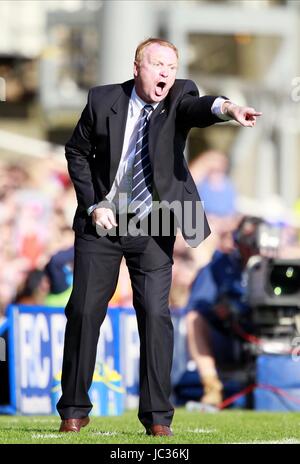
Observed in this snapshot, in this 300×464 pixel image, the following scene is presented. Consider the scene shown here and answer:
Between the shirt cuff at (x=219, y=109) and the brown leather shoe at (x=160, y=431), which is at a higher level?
the shirt cuff at (x=219, y=109)

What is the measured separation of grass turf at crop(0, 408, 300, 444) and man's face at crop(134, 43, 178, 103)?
1528 mm

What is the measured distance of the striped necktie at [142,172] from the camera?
253 inches

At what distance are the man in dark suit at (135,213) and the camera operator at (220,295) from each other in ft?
14.5

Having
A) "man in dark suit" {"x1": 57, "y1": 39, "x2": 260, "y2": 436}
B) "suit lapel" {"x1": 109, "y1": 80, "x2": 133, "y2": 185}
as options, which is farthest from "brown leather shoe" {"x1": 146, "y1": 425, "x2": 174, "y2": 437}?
"suit lapel" {"x1": 109, "y1": 80, "x2": 133, "y2": 185}

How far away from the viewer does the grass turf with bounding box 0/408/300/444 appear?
6.19 m

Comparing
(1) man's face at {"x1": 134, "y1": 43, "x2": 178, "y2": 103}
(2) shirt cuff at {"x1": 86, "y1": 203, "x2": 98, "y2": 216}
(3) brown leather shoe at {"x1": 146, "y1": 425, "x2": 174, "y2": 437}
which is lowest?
(3) brown leather shoe at {"x1": 146, "y1": 425, "x2": 174, "y2": 437}

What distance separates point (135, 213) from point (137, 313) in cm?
46

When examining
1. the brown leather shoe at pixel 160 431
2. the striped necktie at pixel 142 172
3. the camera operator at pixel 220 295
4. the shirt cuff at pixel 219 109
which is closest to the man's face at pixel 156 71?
the striped necktie at pixel 142 172

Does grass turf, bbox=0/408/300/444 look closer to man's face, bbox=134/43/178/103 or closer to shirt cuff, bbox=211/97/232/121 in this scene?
shirt cuff, bbox=211/97/232/121

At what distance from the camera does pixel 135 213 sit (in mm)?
6469

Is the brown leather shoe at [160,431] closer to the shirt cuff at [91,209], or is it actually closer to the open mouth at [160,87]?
the shirt cuff at [91,209]

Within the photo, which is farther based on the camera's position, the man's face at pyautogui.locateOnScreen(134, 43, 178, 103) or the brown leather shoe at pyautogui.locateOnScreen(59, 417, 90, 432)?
the brown leather shoe at pyautogui.locateOnScreen(59, 417, 90, 432)
